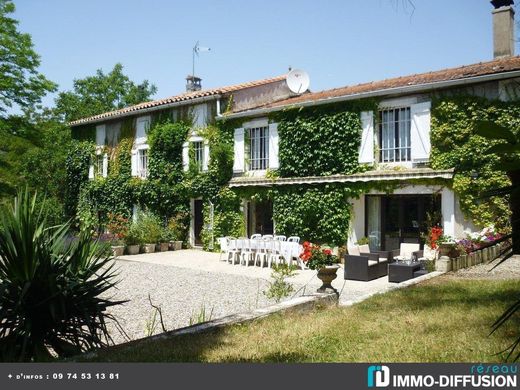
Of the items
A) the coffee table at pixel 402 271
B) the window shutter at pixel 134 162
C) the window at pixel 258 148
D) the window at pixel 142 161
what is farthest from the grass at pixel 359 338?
the window shutter at pixel 134 162

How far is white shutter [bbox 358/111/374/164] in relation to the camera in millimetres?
14539

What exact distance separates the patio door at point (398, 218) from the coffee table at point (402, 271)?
10.1 ft

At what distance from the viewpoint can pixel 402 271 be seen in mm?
10820

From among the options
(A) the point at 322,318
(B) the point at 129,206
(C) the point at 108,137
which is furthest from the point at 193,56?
(A) the point at 322,318

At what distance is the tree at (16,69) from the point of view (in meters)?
18.6

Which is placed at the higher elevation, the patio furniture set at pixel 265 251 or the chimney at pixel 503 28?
the chimney at pixel 503 28

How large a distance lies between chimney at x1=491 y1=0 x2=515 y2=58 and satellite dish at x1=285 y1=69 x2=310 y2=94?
24.7 feet

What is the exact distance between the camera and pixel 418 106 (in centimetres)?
1359

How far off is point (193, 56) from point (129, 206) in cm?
905

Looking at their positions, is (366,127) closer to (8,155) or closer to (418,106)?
(418,106)

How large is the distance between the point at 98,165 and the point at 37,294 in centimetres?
2112

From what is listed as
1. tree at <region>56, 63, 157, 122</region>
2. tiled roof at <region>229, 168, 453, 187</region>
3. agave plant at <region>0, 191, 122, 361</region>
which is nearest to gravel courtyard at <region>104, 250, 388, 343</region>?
agave plant at <region>0, 191, 122, 361</region>

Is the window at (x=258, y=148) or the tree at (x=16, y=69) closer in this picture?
Result: the window at (x=258, y=148)

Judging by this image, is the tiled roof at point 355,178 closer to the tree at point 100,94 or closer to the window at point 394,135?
the window at point 394,135
